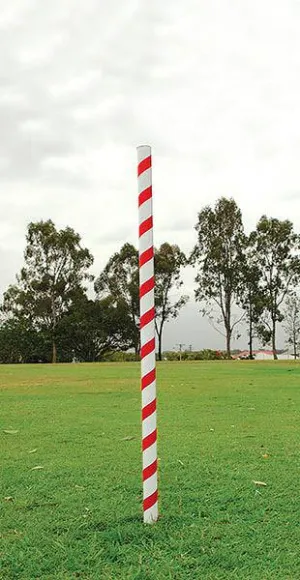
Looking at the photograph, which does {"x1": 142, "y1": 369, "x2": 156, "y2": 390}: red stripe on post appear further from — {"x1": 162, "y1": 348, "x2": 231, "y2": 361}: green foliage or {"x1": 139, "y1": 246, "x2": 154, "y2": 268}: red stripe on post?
{"x1": 162, "y1": 348, "x2": 231, "y2": 361}: green foliage

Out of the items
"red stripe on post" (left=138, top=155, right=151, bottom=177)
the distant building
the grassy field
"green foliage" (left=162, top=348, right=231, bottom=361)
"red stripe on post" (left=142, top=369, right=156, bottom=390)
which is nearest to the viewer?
the grassy field

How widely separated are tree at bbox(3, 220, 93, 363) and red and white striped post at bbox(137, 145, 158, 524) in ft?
154

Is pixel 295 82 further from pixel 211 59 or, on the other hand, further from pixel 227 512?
pixel 227 512

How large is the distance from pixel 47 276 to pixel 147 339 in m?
47.7

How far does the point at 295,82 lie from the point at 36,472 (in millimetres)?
13611

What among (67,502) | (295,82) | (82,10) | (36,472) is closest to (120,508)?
(67,502)

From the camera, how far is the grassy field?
3.03m

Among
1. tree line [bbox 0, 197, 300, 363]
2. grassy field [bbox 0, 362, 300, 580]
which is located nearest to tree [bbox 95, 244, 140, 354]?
tree line [bbox 0, 197, 300, 363]

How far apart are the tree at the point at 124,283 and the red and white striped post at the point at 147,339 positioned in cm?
4791

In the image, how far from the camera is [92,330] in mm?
51125

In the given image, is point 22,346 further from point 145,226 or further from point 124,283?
point 145,226

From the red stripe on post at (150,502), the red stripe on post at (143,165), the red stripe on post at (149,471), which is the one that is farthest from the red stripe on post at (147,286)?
the red stripe on post at (150,502)

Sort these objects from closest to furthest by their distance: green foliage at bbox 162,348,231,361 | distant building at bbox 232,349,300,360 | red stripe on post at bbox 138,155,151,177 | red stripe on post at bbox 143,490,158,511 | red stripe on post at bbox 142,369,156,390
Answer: red stripe on post at bbox 143,490,158,511
red stripe on post at bbox 142,369,156,390
red stripe on post at bbox 138,155,151,177
green foliage at bbox 162,348,231,361
distant building at bbox 232,349,300,360

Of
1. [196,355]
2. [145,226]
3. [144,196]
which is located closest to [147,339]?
[145,226]
